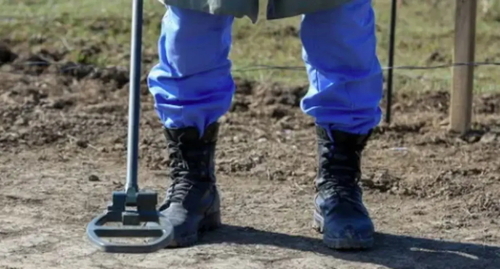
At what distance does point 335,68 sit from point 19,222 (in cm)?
111

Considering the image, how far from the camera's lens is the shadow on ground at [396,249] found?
3.45 meters

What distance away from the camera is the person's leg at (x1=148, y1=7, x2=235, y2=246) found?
3504mm

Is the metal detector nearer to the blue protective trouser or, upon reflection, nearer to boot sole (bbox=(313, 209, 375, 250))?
the blue protective trouser

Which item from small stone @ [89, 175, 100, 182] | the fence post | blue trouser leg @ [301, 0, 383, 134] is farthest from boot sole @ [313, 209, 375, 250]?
the fence post

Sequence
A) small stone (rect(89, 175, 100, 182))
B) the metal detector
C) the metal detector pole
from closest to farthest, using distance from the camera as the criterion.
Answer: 1. the metal detector
2. small stone (rect(89, 175, 100, 182))
3. the metal detector pole

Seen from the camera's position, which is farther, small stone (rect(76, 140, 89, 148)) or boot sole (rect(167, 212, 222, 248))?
small stone (rect(76, 140, 89, 148))

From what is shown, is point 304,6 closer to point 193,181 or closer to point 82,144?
point 193,181

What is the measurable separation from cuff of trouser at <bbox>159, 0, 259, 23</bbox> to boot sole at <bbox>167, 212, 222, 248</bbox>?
65 cm

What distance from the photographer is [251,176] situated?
14.7 ft

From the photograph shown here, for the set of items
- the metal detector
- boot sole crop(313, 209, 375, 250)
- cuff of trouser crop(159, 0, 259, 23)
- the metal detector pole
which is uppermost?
cuff of trouser crop(159, 0, 259, 23)

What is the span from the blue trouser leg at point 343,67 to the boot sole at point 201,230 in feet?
1.46

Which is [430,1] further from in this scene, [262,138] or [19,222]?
[19,222]

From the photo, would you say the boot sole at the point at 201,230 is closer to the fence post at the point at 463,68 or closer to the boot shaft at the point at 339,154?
the boot shaft at the point at 339,154

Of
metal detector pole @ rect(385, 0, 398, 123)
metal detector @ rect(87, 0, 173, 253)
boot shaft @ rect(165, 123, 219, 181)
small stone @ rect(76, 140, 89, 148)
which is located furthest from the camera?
metal detector pole @ rect(385, 0, 398, 123)
